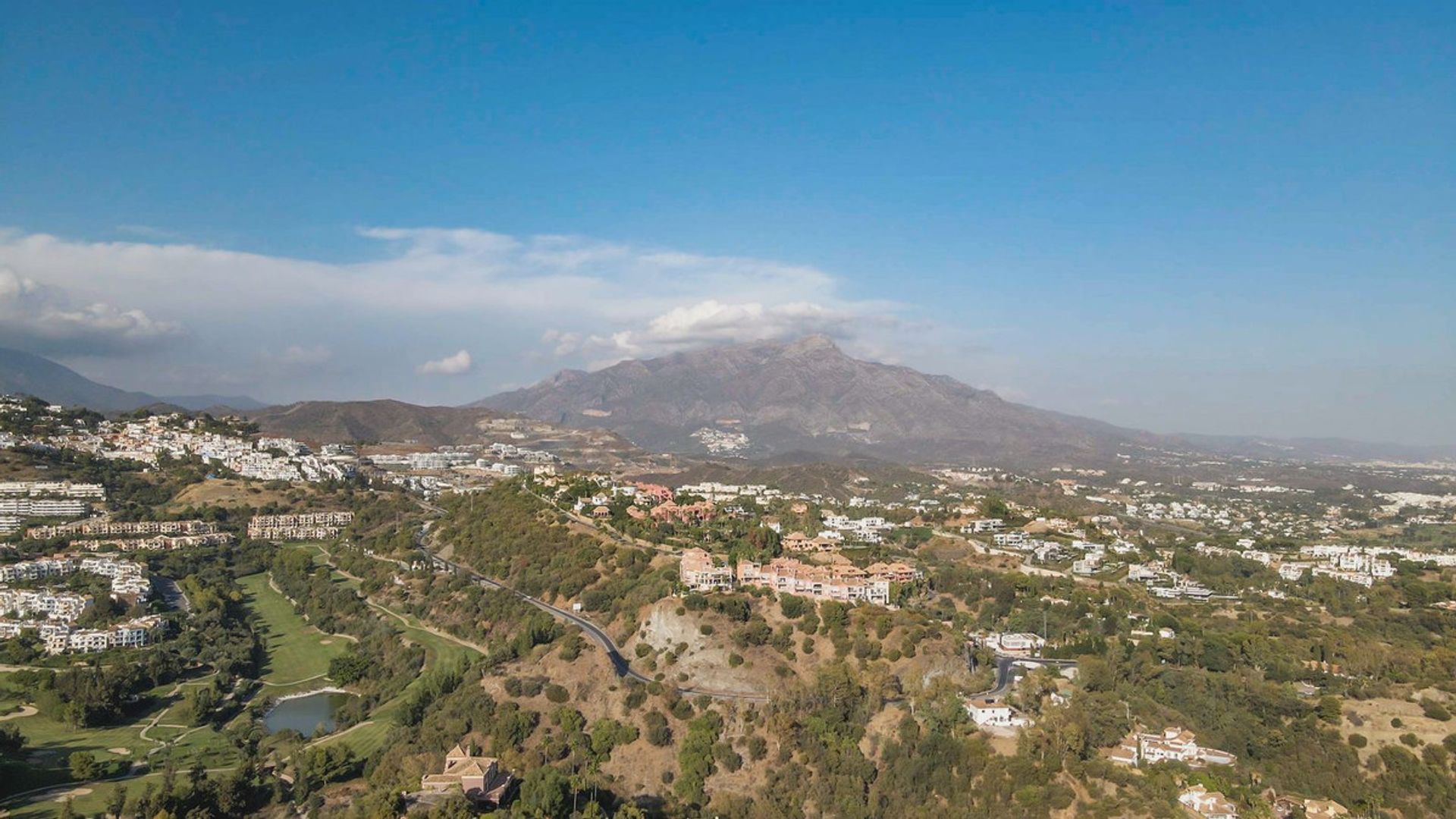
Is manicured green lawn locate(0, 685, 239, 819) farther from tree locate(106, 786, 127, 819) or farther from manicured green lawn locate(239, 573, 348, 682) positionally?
manicured green lawn locate(239, 573, 348, 682)

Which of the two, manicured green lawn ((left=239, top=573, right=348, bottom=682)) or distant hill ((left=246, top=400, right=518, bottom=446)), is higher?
distant hill ((left=246, top=400, right=518, bottom=446))

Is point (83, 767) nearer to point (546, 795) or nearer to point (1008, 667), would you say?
point (546, 795)

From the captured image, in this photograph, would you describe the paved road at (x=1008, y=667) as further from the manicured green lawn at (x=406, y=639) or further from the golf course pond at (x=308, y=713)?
the golf course pond at (x=308, y=713)

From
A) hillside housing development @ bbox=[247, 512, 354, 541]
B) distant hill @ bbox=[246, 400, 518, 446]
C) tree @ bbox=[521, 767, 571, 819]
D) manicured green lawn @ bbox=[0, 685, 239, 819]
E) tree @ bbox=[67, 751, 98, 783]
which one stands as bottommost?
manicured green lawn @ bbox=[0, 685, 239, 819]

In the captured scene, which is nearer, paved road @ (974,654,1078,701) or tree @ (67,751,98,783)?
tree @ (67,751,98,783)

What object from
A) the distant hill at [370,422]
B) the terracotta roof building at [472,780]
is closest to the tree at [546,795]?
the terracotta roof building at [472,780]

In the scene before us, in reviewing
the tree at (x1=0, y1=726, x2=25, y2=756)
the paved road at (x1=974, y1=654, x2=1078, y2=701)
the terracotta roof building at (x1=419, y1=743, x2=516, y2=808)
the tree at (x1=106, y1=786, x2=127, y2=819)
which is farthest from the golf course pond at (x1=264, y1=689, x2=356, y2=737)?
the paved road at (x1=974, y1=654, x2=1078, y2=701)

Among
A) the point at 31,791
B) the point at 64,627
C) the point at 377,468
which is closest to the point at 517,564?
the point at 64,627
